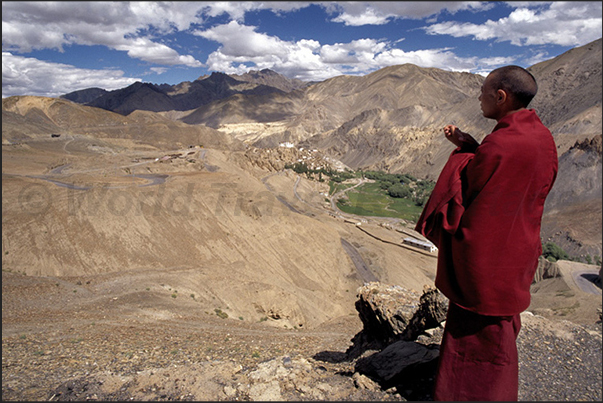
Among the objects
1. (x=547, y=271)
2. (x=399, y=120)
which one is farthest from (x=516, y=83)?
(x=399, y=120)

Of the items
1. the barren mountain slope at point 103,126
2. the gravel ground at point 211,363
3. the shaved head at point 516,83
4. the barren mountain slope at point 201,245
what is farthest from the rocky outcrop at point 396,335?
the barren mountain slope at point 103,126

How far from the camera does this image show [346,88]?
161750 mm

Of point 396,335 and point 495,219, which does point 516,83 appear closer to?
point 495,219

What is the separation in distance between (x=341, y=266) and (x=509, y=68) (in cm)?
2109

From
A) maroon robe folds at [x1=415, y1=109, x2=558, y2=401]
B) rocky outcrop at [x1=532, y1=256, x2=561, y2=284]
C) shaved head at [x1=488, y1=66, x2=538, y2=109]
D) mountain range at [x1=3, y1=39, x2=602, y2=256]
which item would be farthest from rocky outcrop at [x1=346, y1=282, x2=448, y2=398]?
mountain range at [x1=3, y1=39, x2=602, y2=256]

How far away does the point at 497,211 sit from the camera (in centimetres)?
229

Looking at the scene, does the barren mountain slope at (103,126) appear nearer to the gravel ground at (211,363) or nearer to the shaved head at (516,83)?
the gravel ground at (211,363)

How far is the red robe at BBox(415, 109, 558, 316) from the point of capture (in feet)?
7.42

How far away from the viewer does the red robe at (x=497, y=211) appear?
7.42ft

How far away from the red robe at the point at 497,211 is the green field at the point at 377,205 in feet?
146

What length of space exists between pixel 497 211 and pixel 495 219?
51 mm

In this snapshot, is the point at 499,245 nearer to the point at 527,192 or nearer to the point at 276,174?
the point at 527,192

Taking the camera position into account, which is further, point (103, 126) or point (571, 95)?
point (103, 126)

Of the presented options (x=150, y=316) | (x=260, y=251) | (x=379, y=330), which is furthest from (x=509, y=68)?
(x=260, y=251)
